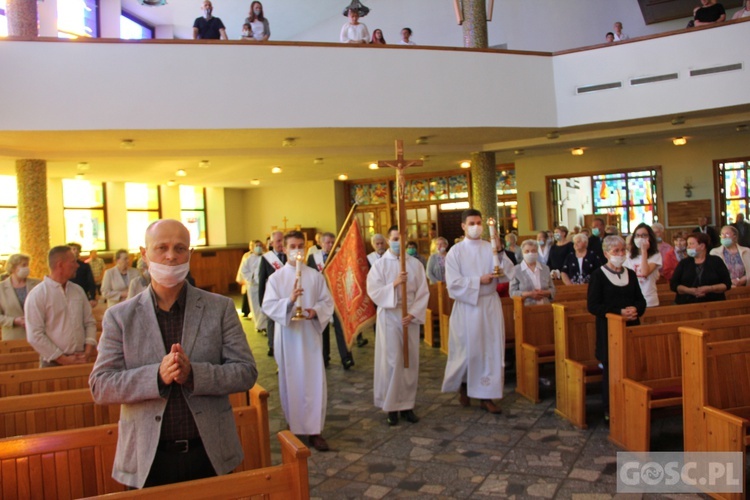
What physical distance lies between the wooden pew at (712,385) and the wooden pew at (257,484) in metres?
2.95

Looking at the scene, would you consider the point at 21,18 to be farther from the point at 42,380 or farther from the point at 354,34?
the point at 42,380

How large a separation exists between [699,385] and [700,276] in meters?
2.49

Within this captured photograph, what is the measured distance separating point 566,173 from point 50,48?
1098cm

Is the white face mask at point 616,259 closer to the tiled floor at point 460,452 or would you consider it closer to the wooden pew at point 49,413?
the tiled floor at point 460,452

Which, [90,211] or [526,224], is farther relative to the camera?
[90,211]

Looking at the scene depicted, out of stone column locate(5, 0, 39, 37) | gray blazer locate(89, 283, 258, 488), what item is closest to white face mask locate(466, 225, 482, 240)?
gray blazer locate(89, 283, 258, 488)

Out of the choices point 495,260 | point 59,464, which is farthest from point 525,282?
point 59,464

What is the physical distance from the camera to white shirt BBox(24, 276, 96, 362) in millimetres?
4516

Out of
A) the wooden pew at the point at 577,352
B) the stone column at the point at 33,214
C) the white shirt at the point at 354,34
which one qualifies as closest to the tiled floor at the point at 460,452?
the wooden pew at the point at 577,352

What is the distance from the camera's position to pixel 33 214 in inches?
424

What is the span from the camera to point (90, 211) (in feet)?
54.6

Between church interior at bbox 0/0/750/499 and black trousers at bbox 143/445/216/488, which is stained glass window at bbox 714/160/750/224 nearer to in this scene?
church interior at bbox 0/0/750/499

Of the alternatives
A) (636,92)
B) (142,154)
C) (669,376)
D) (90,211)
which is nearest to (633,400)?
(669,376)

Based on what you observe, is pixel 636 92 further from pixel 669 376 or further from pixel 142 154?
pixel 142 154
